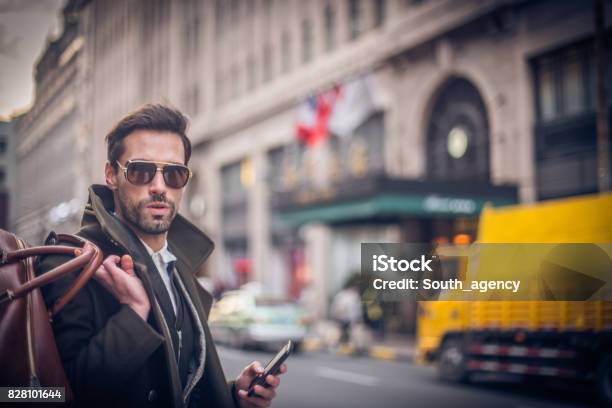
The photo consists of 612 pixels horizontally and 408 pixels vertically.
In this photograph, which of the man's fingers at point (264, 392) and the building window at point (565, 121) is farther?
the building window at point (565, 121)

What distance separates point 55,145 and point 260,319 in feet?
41.0

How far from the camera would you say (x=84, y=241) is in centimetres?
198

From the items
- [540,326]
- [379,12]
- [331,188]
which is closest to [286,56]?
[379,12]

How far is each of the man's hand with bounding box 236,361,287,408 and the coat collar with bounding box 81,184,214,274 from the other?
36 centimetres

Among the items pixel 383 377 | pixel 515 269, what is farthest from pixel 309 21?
pixel 515 269

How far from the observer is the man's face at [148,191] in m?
2.19

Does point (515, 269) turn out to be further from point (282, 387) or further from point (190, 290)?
point (282, 387)

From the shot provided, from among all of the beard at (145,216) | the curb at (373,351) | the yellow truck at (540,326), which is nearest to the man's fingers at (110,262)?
the beard at (145,216)

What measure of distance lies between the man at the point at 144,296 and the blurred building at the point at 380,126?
19.7ft

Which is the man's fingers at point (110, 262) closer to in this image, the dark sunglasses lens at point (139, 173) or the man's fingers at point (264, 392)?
the dark sunglasses lens at point (139, 173)

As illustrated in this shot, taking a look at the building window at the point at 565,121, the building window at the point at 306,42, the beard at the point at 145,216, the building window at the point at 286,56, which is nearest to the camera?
the beard at the point at 145,216

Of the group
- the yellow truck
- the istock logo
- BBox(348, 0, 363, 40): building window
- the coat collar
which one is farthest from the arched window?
the coat collar

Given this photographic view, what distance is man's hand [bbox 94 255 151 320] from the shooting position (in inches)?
76.5

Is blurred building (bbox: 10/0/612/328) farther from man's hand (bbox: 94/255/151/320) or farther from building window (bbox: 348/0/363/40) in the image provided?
man's hand (bbox: 94/255/151/320)
